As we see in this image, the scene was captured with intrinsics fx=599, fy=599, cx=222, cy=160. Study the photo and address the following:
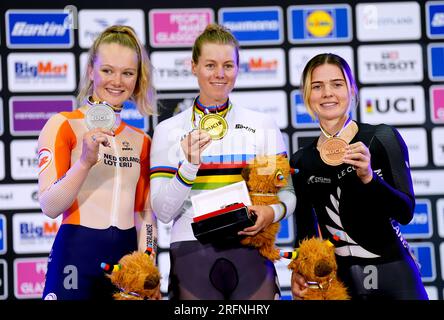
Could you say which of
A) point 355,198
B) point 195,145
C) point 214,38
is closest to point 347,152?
point 355,198

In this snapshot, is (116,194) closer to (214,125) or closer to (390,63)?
(214,125)

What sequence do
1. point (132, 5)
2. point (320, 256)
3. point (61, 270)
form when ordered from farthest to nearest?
point (132, 5)
point (61, 270)
point (320, 256)

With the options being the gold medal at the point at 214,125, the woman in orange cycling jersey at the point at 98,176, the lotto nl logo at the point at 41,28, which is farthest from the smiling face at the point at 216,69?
the lotto nl logo at the point at 41,28

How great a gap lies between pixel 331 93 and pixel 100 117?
2.68 ft

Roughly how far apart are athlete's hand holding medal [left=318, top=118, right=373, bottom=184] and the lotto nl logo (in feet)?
4.87

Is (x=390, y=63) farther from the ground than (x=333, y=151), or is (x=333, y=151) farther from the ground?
(x=390, y=63)

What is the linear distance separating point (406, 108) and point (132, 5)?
1479mm

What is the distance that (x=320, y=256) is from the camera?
1945 mm

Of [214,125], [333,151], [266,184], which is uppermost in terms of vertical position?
[214,125]

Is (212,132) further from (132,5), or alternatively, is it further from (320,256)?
(132,5)

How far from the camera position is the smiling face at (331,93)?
2.14 m

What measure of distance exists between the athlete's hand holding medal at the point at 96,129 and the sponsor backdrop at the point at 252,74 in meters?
0.88

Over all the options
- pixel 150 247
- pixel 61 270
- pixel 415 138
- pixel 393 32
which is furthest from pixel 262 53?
pixel 61 270

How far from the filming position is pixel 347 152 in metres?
1.96
